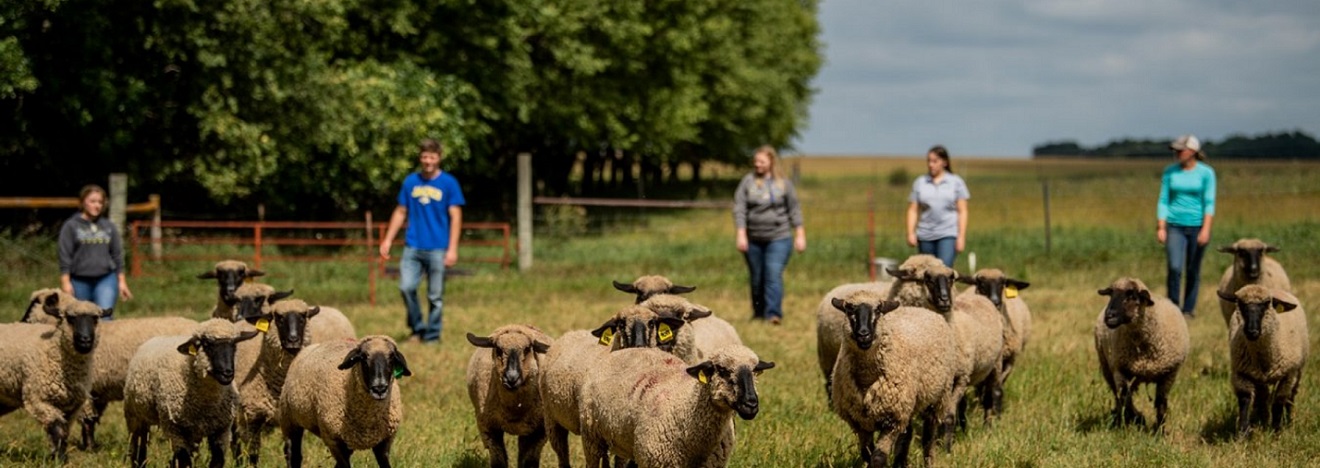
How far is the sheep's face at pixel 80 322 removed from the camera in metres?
8.89

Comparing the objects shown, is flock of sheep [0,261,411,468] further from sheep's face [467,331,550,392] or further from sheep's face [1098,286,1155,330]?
sheep's face [1098,286,1155,330]

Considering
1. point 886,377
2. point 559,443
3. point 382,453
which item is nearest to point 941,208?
point 886,377

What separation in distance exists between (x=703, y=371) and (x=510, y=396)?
1.79 m

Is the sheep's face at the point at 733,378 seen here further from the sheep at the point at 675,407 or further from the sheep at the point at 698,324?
the sheep at the point at 698,324

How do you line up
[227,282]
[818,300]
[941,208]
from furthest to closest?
[818,300] → [941,208] → [227,282]

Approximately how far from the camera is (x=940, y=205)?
1204cm

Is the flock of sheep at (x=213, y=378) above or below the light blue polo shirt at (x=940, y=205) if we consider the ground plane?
below

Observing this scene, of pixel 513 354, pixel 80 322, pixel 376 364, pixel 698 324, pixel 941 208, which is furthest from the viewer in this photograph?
pixel 941 208

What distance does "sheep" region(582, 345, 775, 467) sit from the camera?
6.39 metres

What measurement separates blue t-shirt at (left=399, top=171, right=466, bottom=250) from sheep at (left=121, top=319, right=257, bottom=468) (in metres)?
4.27

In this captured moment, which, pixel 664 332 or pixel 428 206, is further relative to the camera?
pixel 428 206

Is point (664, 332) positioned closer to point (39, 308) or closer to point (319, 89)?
point (39, 308)

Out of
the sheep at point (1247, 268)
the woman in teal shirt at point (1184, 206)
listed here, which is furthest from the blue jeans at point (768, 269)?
the sheep at point (1247, 268)

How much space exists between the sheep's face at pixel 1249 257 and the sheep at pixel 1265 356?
8.06 ft
